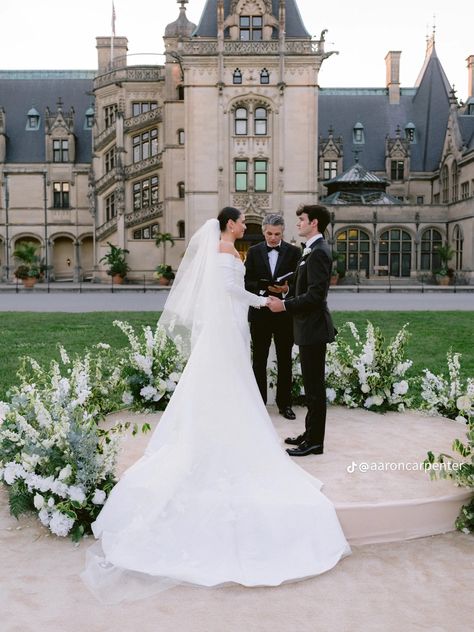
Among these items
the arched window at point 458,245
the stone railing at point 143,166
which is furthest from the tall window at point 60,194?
the arched window at point 458,245

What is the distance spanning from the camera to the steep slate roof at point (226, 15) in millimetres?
40594

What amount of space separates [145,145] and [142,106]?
2689 millimetres

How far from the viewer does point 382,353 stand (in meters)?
8.74

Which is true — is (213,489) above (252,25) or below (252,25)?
below

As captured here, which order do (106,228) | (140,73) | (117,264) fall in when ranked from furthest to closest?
1. (106,228)
2. (140,73)
3. (117,264)

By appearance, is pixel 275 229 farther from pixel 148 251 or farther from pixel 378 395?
pixel 148 251

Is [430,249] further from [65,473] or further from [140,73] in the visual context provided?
[65,473]

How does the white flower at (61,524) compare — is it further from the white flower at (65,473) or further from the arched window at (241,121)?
the arched window at (241,121)

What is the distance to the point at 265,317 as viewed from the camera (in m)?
8.16

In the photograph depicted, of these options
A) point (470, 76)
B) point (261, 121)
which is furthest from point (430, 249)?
point (470, 76)

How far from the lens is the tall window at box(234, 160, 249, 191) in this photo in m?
40.8

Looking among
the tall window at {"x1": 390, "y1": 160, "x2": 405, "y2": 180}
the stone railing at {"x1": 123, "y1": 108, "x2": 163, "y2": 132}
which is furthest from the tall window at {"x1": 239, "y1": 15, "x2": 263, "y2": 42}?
the tall window at {"x1": 390, "y1": 160, "x2": 405, "y2": 180}

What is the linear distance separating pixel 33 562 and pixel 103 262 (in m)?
42.4

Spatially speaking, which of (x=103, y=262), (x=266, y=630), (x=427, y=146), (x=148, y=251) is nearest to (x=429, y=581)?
(x=266, y=630)
